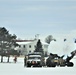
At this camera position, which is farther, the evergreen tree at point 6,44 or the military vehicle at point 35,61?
the evergreen tree at point 6,44

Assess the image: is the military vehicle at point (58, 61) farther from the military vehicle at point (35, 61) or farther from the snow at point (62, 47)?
the military vehicle at point (35, 61)

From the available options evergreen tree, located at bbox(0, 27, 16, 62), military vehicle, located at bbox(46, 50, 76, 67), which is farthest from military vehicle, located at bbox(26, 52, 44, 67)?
evergreen tree, located at bbox(0, 27, 16, 62)

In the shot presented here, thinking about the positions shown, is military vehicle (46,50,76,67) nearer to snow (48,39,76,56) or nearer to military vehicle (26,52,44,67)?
snow (48,39,76,56)

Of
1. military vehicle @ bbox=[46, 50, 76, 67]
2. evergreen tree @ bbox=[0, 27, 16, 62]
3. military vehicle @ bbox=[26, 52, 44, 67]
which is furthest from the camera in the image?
evergreen tree @ bbox=[0, 27, 16, 62]

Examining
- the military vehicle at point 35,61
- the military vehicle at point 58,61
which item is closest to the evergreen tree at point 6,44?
the military vehicle at point 58,61

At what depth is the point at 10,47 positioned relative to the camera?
2923 inches

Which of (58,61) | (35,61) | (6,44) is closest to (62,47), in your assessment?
(58,61)

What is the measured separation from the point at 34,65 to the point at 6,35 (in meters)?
31.3

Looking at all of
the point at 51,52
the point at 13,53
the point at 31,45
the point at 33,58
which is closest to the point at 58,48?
the point at 51,52

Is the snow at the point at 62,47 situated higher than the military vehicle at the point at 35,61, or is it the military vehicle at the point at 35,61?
the snow at the point at 62,47

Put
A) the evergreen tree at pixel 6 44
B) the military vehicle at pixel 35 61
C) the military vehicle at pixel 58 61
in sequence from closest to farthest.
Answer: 1. the military vehicle at pixel 35 61
2. the military vehicle at pixel 58 61
3. the evergreen tree at pixel 6 44

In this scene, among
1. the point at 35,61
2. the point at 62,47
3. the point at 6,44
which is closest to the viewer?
the point at 35,61

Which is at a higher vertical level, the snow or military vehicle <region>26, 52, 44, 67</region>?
the snow

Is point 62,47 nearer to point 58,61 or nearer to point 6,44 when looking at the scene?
point 58,61
